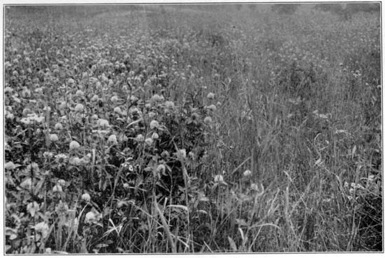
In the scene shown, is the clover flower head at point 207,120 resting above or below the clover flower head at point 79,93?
below

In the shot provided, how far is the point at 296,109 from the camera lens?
217cm

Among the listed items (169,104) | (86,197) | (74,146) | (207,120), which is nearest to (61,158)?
(74,146)

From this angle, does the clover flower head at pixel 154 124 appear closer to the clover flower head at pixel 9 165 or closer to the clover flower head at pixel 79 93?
the clover flower head at pixel 79 93

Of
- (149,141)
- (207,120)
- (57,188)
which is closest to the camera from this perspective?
(57,188)

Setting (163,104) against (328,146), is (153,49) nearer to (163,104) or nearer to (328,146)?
(163,104)

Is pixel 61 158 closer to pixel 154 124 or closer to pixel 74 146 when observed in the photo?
pixel 74 146

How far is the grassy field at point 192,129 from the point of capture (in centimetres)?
195

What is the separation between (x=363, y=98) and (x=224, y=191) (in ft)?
2.31

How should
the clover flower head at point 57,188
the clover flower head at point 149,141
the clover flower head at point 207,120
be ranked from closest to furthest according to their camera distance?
the clover flower head at point 57,188 → the clover flower head at point 149,141 → the clover flower head at point 207,120

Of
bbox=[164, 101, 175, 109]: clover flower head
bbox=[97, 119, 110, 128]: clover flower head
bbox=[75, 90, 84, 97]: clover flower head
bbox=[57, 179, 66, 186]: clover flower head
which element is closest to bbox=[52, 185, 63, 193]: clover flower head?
bbox=[57, 179, 66, 186]: clover flower head

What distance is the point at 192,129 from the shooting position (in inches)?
81.4

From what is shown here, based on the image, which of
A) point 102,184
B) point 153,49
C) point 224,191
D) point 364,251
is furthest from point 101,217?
point 364,251

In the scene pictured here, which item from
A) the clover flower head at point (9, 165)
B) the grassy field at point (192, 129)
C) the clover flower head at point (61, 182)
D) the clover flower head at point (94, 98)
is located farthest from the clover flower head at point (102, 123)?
the clover flower head at point (9, 165)

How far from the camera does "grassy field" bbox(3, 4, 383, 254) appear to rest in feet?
6.40
